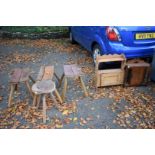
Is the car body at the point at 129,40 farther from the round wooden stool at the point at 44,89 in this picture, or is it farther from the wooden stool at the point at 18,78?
the wooden stool at the point at 18,78

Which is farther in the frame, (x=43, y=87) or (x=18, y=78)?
(x=18, y=78)

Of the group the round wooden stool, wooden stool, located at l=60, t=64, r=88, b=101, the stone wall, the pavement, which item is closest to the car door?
the pavement

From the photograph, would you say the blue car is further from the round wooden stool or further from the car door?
the round wooden stool

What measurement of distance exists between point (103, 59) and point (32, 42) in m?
4.64

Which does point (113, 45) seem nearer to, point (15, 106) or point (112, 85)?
point (112, 85)

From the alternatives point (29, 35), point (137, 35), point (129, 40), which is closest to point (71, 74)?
point (129, 40)

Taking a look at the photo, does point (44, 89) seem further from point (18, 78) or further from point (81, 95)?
point (81, 95)

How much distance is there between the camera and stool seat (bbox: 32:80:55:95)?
3.62 metres

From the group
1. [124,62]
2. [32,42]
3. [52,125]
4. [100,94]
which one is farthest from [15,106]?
[32,42]

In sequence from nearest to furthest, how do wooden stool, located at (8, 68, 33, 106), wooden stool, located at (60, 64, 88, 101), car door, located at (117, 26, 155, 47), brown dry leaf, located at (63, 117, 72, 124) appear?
brown dry leaf, located at (63, 117, 72, 124)
wooden stool, located at (8, 68, 33, 106)
wooden stool, located at (60, 64, 88, 101)
car door, located at (117, 26, 155, 47)

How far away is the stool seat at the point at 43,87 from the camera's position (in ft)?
11.9

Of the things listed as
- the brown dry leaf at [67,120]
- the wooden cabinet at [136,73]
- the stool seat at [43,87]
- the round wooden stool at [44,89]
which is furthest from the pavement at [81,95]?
the stool seat at [43,87]

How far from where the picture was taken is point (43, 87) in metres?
3.72

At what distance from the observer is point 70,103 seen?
411 cm
